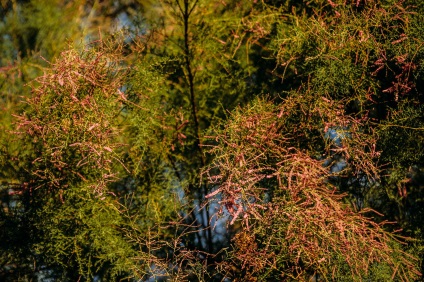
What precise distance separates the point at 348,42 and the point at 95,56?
548mm

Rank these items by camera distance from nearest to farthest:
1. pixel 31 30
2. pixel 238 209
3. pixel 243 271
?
pixel 238 209, pixel 243 271, pixel 31 30

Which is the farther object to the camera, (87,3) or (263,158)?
(87,3)

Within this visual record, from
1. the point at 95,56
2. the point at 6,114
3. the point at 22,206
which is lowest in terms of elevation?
the point at 22,206

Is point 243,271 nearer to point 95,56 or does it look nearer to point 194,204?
point 194,204

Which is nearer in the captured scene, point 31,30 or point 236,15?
point 236,15

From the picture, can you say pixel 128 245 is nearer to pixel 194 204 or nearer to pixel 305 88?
pixel 194 204

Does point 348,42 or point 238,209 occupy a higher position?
point 348,42

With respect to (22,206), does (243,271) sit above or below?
below

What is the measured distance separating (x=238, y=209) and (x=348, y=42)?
0.44 meters

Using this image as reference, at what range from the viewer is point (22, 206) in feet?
3.85

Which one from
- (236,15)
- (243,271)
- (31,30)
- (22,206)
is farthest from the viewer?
(31,30)

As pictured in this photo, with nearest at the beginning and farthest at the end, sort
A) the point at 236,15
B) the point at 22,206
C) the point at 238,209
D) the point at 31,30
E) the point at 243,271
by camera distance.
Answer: the point at 238,209, the point at 243,271, the point at 22,206, the point at 236,15, the point at 31,30

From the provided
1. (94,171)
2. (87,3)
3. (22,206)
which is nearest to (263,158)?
(94,171)

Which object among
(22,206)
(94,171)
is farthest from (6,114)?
(94,171)
